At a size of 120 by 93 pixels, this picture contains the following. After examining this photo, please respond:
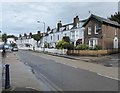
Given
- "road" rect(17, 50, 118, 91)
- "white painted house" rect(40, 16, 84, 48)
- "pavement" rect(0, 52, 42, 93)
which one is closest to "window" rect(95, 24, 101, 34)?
"white painted house" rect(40, 16, 84, 48)

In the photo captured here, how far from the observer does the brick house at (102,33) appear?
188 ft

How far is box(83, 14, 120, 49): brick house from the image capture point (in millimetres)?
57281

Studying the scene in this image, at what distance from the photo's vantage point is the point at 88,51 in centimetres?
4978

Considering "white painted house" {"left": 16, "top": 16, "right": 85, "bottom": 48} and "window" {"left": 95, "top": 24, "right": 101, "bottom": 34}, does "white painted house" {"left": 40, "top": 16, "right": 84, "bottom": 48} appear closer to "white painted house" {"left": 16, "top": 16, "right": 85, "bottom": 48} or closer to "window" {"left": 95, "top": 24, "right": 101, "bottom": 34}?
"white painted house" {"left": 16, "top": 16, "right": 85, "bottom": 48}

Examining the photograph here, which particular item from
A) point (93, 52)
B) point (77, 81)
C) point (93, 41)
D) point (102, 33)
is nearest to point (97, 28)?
point (102, 33)

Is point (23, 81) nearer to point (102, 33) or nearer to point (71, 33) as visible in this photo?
point (102, 33)

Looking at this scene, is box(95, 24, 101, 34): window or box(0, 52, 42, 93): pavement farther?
box(95, 24, 101, 34): window

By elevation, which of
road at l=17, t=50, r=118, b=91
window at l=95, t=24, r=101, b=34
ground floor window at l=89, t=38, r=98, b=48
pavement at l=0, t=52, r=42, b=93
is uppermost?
window at l=95, t=24, r=101, b=34

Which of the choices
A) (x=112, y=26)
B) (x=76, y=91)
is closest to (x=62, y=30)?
(x=112, y=26)

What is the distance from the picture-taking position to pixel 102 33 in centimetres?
5697

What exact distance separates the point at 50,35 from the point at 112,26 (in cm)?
4992

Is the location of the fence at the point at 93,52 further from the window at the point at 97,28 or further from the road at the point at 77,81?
the road at the point at 77,81

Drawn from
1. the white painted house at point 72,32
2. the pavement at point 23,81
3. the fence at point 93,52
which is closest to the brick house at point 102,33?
the fence at point 93,52

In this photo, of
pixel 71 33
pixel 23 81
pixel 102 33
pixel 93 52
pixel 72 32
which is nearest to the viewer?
pixel 23 81
